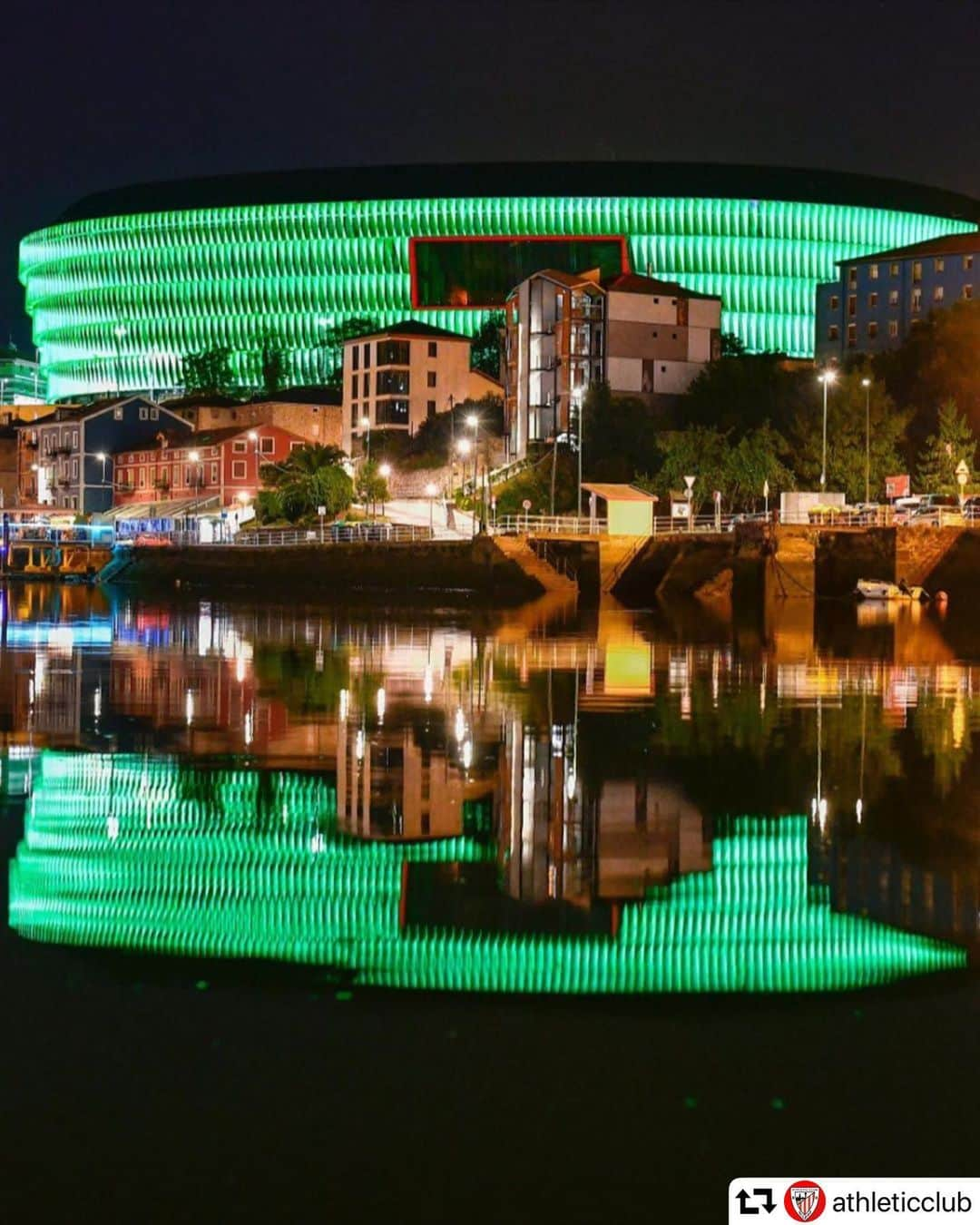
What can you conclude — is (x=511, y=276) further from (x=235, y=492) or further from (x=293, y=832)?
(x=293, y=832)

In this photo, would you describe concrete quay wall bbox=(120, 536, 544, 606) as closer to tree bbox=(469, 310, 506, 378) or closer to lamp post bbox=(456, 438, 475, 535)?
lamp post bbox=(456, 438, 475, 535)

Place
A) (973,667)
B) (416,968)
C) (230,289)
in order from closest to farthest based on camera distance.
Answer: (416,968), (973,667), (230,289)

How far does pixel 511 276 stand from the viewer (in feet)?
498

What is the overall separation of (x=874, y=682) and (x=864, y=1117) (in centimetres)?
2211

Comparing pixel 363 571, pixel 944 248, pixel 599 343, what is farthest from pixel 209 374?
pixel 363 571

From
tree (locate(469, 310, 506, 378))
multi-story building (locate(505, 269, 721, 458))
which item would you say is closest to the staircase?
multi-story building (locate(505, 269, 721, 458))

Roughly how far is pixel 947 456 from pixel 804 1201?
79.2m

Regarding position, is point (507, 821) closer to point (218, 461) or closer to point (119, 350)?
point (218, 461)

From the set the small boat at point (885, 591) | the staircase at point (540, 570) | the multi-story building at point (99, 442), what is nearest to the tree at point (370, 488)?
the staircase at point (540, 570)

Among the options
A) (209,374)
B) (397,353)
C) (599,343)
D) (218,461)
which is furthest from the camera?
(209,374)

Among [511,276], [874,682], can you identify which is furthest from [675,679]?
[511,276]

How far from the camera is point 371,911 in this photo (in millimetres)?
11781

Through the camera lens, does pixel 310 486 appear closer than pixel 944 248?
Yes

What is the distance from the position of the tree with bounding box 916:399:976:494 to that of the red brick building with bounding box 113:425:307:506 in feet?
146
